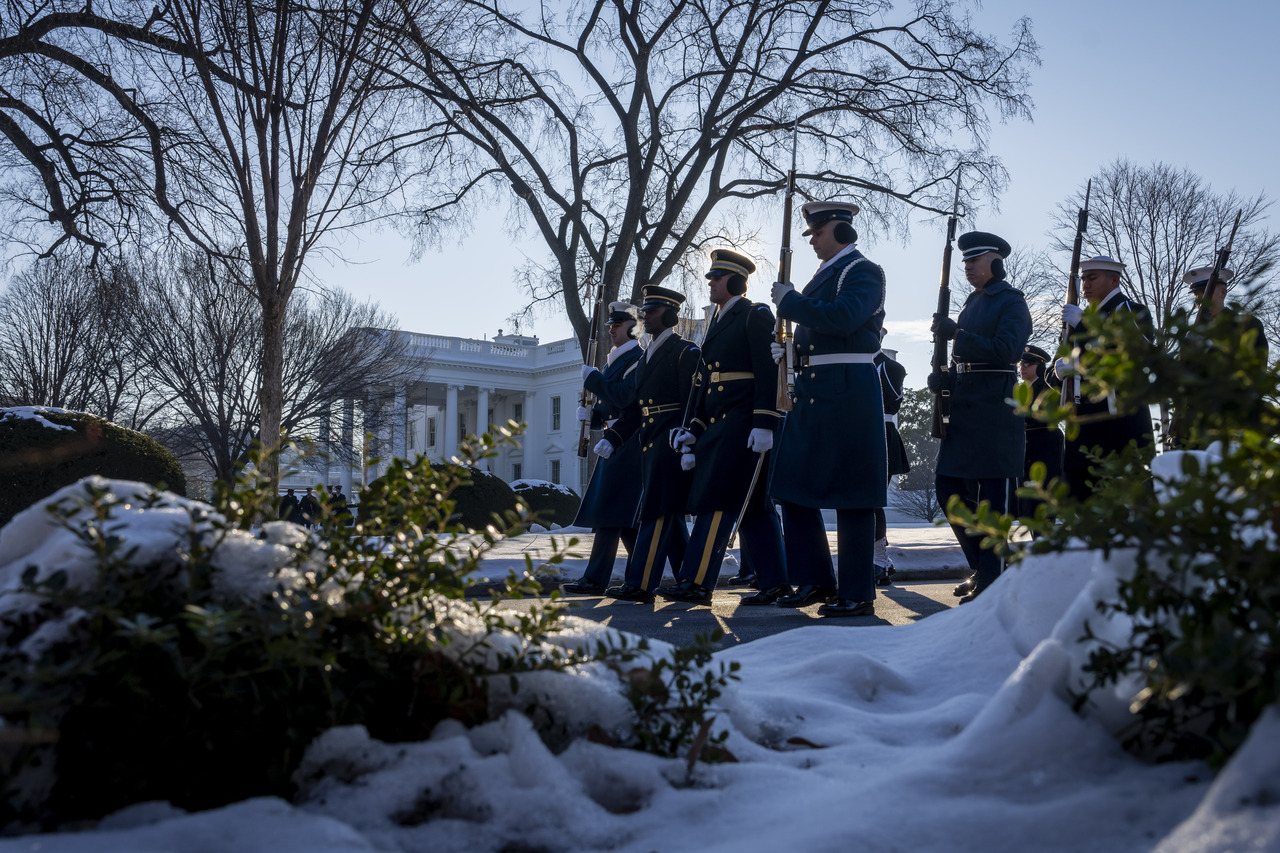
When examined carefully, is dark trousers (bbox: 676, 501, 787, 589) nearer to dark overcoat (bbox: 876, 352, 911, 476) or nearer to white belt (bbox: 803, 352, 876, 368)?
white belt (bbox: 803, 352, 876, 368)

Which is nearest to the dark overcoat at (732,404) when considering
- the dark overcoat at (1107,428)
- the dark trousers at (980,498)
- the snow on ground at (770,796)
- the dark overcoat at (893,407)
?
the dark trousers at (980,498)

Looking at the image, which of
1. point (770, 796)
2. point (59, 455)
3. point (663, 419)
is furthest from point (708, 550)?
point (59, 455)

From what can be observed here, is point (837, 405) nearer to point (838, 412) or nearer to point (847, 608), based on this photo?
point (838, 412)

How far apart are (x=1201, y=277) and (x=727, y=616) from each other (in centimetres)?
490

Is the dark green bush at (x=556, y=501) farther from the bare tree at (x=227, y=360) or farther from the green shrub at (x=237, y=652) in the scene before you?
the green shrub at (x=237, y=652)

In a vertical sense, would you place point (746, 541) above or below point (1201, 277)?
below

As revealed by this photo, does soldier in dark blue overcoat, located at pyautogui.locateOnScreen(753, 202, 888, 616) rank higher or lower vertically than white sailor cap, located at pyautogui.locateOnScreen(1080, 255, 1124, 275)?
lower

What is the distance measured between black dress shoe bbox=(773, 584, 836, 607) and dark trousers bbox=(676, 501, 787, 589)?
0.45m

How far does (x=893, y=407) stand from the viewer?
914cm

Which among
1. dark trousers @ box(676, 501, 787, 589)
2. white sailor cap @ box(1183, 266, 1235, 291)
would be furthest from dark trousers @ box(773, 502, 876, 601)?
white sailor cap @ box(1183, 266, 1235, 291)

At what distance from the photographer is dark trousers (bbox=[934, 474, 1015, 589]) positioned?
6113 mm

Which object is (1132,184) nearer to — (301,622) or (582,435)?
(582,435)

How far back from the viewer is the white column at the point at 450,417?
5966 centimetres

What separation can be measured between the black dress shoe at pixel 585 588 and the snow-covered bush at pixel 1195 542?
5564 millimetres
